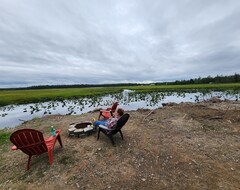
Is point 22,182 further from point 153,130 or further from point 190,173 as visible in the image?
point 153,130

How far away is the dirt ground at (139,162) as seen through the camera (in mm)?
4879

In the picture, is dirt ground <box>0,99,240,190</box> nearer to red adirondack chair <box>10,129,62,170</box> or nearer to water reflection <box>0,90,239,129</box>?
red adirondack chair <box>10,129,62,170</box>

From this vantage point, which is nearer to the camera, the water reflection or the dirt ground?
the dirt ground

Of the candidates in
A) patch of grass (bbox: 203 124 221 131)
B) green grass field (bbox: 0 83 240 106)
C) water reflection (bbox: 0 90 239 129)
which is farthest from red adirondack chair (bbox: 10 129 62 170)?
green grass field (bbox: 0 83 240 106)

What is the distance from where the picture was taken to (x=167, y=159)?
5.97 metres

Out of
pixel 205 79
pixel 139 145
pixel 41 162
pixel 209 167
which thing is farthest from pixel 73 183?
pixel 205 79

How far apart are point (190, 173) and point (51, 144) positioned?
4.87 metres

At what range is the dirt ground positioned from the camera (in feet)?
16.0

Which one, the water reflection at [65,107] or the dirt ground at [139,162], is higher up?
the dirt ground at [139,162]

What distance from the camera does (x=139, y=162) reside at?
5.89m

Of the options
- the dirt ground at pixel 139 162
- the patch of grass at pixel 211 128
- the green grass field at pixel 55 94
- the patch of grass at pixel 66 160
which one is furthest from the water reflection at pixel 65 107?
the patch of grass at pixel 211 128

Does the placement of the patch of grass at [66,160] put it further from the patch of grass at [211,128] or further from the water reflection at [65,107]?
the water reflection at [65,107]

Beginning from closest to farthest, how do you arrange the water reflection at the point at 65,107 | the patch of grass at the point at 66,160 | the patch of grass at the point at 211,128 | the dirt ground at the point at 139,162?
the dirt ground at the point at 139,162
the patch of grass at the point at 66,160
the patch of grass at the point at 211,128
the water reflection at the point at 65,107

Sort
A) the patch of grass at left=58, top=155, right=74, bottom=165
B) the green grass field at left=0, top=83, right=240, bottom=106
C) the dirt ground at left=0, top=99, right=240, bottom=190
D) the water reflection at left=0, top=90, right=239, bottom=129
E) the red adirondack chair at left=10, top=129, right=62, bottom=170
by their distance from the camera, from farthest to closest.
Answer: the green grass field at left=0, top=83, right=240, bottom=106, the water reflection at left=0, top=90, right=239, bottom=129, the patch of grass at left=58, top=155, right=74, bottom=165, the red adirondack chair at left=10, top=129, right=62, bottom=170, the dirt ground at left=0, top=99, right=240, bottom=190
